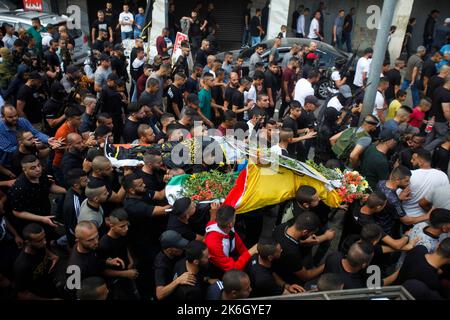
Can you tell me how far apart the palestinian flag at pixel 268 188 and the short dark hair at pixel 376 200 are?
0.41 meters

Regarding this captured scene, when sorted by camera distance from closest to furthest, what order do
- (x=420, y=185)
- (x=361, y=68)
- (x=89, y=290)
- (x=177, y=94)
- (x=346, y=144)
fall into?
(x=89, y=290) < (x=420, y=185) < (x=346, y=144) < (x=177, y=94) < (x=361, y=68)

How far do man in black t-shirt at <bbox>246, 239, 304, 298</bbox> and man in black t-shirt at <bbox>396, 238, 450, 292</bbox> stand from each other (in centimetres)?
116

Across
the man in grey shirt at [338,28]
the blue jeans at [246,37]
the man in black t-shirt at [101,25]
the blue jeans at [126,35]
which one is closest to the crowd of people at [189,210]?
the man in black t-shirt at [101,25]

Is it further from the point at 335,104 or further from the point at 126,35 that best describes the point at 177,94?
the point at 126,35

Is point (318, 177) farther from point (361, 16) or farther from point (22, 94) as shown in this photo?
point (361, 16)

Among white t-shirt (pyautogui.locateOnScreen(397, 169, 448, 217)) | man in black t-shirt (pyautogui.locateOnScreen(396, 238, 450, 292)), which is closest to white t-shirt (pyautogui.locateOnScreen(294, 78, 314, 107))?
white t-shirt (pyautogui.locateOnScreen(397, 169, 448, 217))

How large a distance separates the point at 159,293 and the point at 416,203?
10.2ft

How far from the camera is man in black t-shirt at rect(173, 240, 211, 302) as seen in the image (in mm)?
3459

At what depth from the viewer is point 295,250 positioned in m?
3.88

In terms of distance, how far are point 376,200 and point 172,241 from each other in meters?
2.16

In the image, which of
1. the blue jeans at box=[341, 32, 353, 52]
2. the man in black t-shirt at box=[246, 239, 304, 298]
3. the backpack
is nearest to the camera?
the man in black t-shirt at box=[246, 239, 304, 298]

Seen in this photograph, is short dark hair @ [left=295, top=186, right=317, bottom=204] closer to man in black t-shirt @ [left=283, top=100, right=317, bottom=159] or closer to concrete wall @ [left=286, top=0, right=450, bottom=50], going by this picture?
man in black t-shirt @ [left=283, top=100, right=317, bottom=159]

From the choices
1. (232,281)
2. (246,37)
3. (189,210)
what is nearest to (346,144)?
(189,210)

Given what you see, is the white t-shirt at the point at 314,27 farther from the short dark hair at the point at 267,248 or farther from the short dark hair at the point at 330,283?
the short dark hair at the point at 330,283
